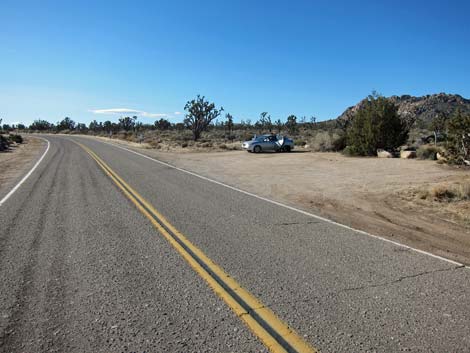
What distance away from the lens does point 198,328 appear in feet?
12.8

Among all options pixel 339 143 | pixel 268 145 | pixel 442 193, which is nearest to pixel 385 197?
pixel 442 193

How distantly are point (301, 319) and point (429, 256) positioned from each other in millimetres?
3280

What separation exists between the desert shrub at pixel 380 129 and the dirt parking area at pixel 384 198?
6.59 metres

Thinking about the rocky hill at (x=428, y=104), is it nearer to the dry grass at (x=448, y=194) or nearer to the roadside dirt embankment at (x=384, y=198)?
the roadside dirt embankment at (x=384, y=198)

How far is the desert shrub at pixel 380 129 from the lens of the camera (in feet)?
88.2

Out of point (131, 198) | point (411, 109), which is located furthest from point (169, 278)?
point (411, 109)

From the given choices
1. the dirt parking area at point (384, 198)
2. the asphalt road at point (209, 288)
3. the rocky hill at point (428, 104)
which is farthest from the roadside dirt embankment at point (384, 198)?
the rocky hill at point (428, 104)

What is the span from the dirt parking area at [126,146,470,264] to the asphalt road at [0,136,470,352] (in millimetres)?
1063

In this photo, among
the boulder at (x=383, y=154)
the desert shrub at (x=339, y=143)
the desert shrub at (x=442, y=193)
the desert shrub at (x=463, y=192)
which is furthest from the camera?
the desert shrub at (x=339, y=143)

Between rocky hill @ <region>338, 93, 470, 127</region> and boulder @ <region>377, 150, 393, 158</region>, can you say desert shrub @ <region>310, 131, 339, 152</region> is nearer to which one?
boulder @ <region>377, 150, 393, 158</region>

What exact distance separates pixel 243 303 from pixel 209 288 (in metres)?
0.60

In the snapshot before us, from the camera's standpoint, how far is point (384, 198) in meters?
11.9

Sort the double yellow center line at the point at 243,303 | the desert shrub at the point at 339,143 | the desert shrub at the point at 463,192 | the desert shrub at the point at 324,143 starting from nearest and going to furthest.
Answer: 1. the double yellow center line at the point at 243,303
2. the desert shrub at the point at 463,192
3. the desert shrub at the point at 339,143
4. the desert shrub at the point at 324,143

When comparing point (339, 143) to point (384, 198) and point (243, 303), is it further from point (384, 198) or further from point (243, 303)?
point (243, 303)
